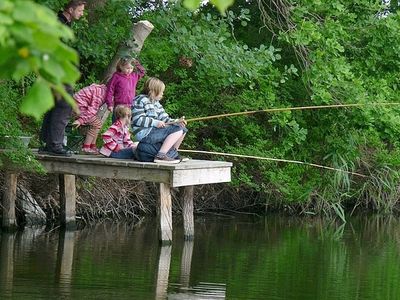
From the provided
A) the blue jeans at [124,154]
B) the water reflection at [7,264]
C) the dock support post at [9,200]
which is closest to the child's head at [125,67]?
the blue jeans at [124,154]

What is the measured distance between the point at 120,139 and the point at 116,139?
1.8 inches

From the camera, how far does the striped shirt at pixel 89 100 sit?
11211mm

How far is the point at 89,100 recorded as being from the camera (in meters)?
11.2

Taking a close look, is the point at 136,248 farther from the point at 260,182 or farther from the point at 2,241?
the point at 260,182

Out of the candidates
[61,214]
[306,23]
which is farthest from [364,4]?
[61,214]

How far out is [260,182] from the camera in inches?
578

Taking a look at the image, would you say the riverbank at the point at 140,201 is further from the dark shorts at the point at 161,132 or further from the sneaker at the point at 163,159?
the dark shorts at the point at 161,132

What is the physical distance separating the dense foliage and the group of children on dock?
65.1 inches

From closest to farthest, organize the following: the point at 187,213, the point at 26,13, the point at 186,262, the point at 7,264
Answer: the point at 26,13, the point at 7,264, the point at 186,262, the point at 187,213

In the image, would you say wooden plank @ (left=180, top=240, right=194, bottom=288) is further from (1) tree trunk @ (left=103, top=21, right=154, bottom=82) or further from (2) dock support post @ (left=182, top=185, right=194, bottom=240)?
(1) tree trunk @ (left=103, top=21, right=154, bottom=82)

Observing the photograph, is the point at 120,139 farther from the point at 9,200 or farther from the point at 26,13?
the point at 26,13

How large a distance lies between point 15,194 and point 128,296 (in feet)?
14.6

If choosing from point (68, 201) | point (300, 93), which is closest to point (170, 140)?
point (68, 201)

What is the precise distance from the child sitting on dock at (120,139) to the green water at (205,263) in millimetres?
915
